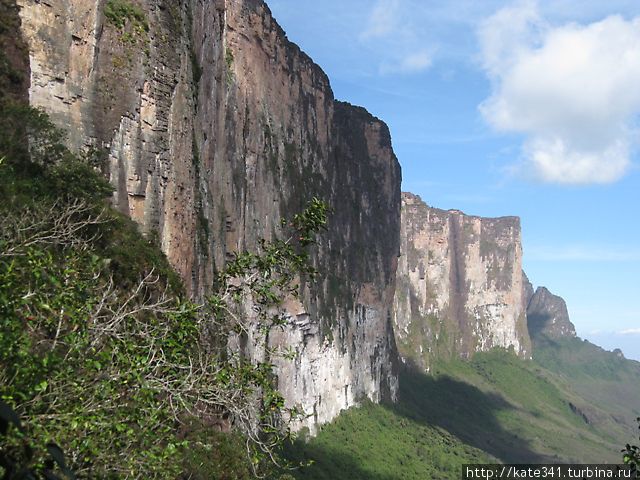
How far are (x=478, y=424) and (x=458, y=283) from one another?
130 feet

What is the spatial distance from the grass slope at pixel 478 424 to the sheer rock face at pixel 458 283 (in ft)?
14.6

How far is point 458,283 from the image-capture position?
129375mm

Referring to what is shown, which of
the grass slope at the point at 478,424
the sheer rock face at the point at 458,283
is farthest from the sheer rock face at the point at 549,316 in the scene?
the sheer rock face at the point at 458,283

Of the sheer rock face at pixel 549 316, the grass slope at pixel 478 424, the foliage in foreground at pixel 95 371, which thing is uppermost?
the sheer rock face at pixel 549 316

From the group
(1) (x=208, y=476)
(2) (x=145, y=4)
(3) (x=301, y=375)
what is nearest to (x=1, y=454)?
(1) (x=208, y=476)

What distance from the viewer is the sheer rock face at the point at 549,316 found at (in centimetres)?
19338

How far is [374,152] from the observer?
78250 millimetres

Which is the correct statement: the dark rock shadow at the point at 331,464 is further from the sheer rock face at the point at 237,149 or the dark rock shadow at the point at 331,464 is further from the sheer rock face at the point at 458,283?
the sheer rock face at the point at 458,283

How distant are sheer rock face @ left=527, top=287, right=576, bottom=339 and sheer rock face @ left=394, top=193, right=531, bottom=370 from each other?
59848 mm

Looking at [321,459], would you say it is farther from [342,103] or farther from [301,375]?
[342,103]

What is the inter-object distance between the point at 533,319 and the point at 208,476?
19569 cm

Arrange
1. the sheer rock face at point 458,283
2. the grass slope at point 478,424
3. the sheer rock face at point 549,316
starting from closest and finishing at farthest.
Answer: the grass slope at point 478,424, the sheer rock face at point 458,283, the sheer rock face at point 549,316

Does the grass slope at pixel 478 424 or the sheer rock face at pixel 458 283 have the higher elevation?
the sheer rock face at pixel 458 283

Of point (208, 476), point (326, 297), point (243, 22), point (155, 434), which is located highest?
point (243, 22)
